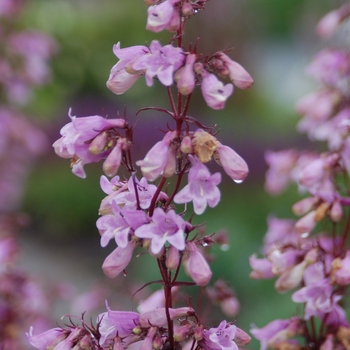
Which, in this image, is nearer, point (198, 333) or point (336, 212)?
point (198, 333)

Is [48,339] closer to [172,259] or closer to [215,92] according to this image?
[172,259]

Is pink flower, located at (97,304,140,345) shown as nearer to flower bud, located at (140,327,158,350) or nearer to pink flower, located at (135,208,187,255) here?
flower bud, located at (140,327,158,350)

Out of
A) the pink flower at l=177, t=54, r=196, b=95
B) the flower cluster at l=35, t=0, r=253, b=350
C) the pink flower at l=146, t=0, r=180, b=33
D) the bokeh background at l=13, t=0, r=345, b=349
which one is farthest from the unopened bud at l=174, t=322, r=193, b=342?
the bokeh background at l=13, t=0, r=345, b=349

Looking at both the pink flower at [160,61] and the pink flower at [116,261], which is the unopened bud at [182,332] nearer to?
the pink flower at [116,261]

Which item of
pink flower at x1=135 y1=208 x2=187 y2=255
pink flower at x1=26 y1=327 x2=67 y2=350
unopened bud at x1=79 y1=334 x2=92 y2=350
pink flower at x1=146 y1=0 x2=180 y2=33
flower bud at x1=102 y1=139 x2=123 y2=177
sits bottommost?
pink flower at x1=26 y1=327 x2=67 y2=350

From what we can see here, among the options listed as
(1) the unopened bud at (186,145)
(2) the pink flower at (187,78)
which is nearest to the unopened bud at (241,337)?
(1) the unopened bud at (186,145)

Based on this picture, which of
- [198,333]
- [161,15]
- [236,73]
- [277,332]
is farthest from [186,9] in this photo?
[277,332]

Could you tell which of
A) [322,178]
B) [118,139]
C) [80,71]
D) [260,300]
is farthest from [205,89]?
[80,71]
